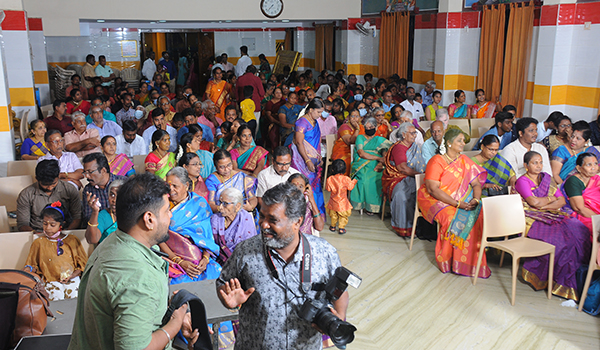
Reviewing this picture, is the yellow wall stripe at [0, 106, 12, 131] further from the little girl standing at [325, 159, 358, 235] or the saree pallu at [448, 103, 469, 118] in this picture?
the saree pallu at [448, 103, 469, 118]

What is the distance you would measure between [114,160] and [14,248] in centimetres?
159

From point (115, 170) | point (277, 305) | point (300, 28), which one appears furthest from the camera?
point (300, 28)

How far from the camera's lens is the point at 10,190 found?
4680 mm

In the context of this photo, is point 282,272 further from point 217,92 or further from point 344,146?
point 217,92

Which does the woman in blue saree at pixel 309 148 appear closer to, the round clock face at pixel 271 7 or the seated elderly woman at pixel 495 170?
the seated elderly woman at pixel 495 170

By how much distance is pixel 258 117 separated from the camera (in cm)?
880

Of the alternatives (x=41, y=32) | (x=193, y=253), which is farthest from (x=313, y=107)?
(x=41, y=32)

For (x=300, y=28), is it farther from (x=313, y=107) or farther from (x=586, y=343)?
(x=586, y=343)

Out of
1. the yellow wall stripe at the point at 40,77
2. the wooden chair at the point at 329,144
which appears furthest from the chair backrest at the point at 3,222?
the yellow wall stripe at the point at 40,77

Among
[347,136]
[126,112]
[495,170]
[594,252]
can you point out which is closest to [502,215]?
[594,252]

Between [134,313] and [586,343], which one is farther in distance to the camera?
[586,343]

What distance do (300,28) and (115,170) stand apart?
438 inches

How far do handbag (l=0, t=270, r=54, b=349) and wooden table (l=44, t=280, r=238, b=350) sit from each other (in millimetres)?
70

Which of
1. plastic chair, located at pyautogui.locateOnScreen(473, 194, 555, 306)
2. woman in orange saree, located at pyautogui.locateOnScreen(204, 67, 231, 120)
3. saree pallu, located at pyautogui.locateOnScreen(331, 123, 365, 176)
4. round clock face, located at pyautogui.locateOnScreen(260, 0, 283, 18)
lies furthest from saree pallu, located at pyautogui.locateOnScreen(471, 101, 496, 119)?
round clock face, located at pyautogui.locateOnScreen(260, 0, 283, 18)
